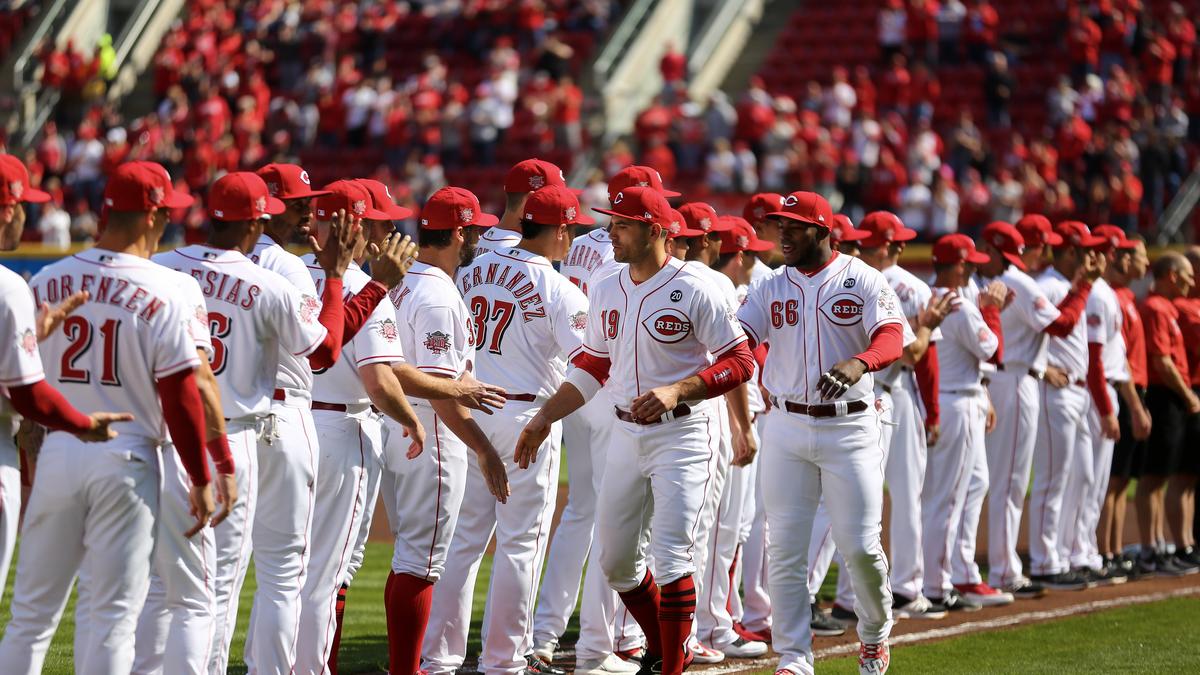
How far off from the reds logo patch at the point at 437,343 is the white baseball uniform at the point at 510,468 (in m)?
0.43

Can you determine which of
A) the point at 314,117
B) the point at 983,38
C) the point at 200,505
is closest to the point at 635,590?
the point at 200,505

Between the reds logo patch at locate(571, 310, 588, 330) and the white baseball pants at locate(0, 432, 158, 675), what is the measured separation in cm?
247

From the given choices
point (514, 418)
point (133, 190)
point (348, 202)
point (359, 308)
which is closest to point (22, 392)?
point (133, 190)

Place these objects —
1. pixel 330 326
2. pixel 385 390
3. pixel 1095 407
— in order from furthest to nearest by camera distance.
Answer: pixel 1095 407
pixel 385 390
pixel 330 326

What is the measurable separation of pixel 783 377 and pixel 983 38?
1709 cm

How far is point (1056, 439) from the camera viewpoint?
10.1 meters

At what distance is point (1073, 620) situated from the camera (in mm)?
8930

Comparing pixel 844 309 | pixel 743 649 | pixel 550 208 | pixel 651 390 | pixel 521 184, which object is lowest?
pixel 743 649

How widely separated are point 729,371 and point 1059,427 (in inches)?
181

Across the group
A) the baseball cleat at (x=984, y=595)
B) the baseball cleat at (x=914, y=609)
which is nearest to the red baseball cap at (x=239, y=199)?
the baseball cleat at (x=914, y=609)

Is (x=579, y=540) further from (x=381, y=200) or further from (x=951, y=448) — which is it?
(x=951, y=448)

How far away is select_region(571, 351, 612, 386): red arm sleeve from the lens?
6.64 meters

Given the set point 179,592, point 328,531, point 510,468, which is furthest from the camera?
point 510,468

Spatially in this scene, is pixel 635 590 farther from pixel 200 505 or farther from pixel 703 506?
pixel 200 505
